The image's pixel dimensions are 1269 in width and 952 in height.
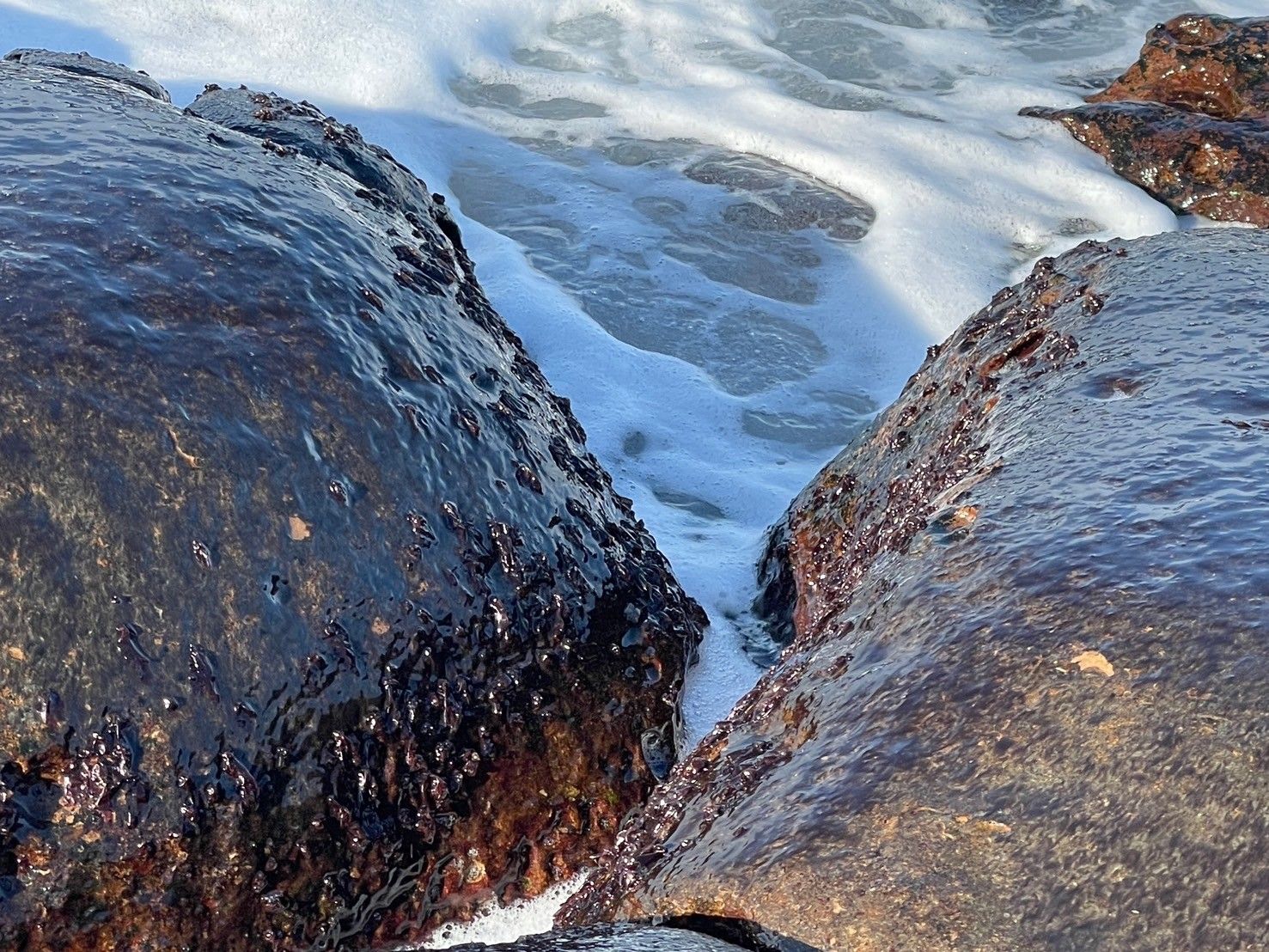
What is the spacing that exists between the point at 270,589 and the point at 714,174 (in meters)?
5.82

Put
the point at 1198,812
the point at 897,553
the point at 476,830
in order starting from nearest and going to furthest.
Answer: the point at 1198,812, the point at 897,553, the point at 476,830

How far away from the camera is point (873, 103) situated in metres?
8.64

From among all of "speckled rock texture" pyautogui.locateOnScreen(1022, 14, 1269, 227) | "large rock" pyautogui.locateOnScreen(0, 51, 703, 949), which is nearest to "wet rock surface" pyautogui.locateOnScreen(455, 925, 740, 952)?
"large rock" pyautogui.locateOnScreen(0, 51, 703, 949)

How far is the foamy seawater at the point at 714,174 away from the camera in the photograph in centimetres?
528

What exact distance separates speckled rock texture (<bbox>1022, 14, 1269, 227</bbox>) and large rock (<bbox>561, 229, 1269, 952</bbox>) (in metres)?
5.00

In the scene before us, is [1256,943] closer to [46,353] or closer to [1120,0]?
[46,353]

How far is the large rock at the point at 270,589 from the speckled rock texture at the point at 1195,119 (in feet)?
17.9

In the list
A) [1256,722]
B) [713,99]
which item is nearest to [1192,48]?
[713,99]

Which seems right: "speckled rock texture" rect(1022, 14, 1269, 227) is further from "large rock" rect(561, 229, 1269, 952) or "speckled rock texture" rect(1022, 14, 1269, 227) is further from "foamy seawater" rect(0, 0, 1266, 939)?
"large rock" rect(561, 229, 1269, 952)

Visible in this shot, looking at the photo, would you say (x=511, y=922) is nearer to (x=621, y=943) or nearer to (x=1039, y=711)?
(x=621, y=943)

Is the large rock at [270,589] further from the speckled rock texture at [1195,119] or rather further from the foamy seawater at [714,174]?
the speckled rock texture at [1195,119]

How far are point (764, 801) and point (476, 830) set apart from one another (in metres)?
0.80

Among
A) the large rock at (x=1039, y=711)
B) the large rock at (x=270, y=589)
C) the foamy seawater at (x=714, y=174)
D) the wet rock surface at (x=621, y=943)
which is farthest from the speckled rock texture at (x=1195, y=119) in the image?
the wet rock surface at (x=621, y=943)

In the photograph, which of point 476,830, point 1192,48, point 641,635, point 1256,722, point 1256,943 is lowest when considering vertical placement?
point 476,830
